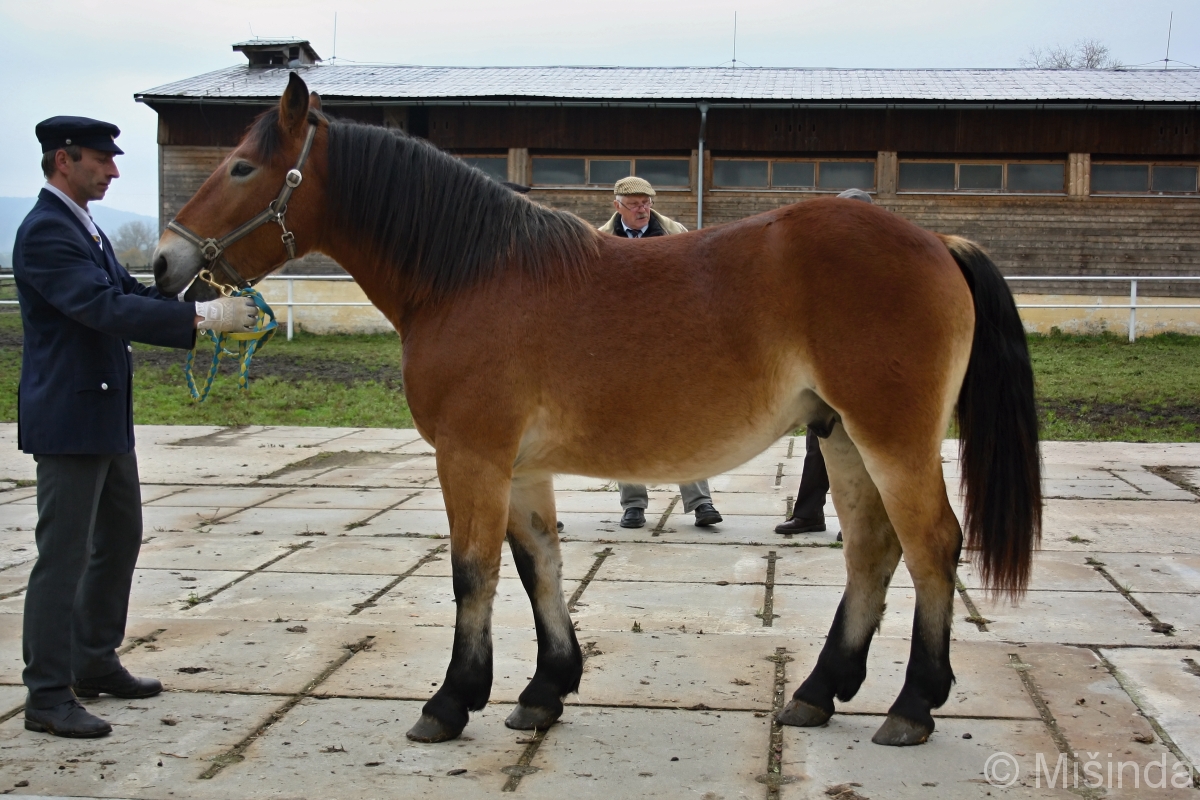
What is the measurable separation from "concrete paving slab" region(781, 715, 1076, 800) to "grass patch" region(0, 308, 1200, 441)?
6.77 m

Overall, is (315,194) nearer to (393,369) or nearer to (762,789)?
(762,789)

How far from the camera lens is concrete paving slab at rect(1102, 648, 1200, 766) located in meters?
3.14

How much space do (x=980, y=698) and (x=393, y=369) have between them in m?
11.9

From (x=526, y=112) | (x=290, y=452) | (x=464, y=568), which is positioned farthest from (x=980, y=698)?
(x=526, y=112)

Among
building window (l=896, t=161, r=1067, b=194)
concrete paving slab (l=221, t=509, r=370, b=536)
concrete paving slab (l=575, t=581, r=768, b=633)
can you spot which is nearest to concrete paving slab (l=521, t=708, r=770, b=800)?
concrete paving slab (l=575, t=581, r=768, b=633)

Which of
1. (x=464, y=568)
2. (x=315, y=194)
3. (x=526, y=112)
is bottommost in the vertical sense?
(x=464, y=568)

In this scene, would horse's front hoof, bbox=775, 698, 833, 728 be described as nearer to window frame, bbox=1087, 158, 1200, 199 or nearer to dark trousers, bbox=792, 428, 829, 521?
dark trousers, bbox=792, 428, 829, 521

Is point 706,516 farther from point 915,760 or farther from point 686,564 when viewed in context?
point 915,760

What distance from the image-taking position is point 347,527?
20.6 ft

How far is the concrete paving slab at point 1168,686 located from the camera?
3.14 metres

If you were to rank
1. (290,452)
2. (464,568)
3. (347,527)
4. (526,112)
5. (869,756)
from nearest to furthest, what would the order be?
(869,756) → (464,568) → (347,527) → (290,452) → (526,112)

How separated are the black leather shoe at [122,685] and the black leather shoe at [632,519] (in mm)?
3167

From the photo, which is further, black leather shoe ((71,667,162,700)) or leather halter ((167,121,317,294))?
black leather shoe ((71,667,162,700))

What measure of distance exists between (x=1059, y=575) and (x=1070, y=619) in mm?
759
